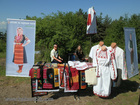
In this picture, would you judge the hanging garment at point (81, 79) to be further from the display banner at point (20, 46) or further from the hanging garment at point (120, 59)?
the display banner at point (20, 46)

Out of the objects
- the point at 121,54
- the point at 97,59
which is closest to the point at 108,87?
the point at 97,59

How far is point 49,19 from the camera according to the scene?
7.86m

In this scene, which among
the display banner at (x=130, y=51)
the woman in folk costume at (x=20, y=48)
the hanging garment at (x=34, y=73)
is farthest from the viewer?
the display banner at (x=130, y=51)

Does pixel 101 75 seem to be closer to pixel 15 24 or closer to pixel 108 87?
pixel 108 87

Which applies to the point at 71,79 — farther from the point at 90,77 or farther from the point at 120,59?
the point at 120,59

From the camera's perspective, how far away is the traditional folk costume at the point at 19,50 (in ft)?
12.1

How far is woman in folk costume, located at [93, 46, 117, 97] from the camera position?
3.64 m

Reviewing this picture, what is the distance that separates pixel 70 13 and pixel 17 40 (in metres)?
6.87

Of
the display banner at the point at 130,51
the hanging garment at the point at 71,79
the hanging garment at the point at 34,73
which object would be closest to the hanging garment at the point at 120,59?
the display banner at the point at 130,51

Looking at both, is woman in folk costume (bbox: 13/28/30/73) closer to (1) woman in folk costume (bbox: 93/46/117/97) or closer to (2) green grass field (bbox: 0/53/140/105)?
(2) green grass field (bbox: 0/53/140/105)

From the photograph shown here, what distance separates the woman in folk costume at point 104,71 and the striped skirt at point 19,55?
217 centimetres

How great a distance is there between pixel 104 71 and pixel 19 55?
8.26 ft

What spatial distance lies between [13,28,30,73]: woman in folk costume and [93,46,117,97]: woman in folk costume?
214 cm

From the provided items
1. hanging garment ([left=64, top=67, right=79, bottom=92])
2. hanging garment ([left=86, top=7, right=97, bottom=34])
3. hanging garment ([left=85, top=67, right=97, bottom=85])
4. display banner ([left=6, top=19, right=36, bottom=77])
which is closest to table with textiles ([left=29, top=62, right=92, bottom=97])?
hanging garment ([left=64, top=67, right=79, bottom=92])
